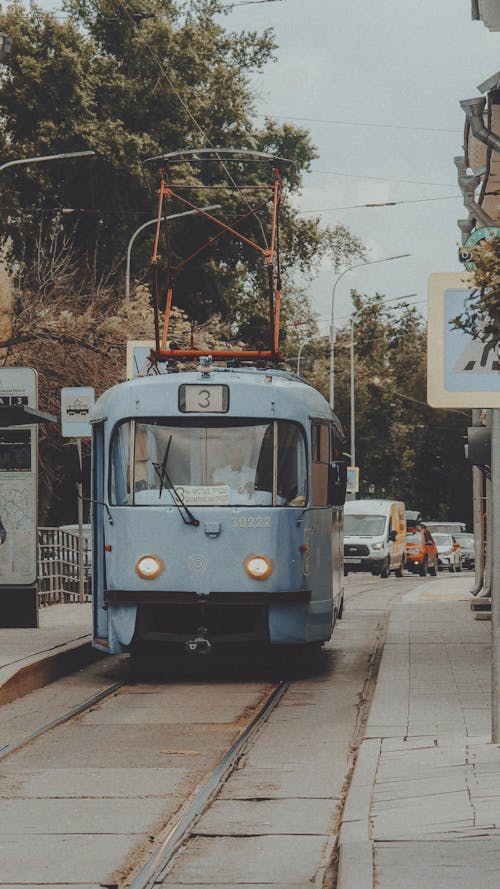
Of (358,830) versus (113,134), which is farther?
(113,134)

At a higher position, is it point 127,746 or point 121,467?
point 121,467

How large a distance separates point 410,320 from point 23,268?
1881 inches

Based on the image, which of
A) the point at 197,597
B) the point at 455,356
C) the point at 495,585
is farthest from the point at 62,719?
the point at 455,356

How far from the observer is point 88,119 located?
42188 millimetres

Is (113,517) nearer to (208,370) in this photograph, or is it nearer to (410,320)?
(208,370)

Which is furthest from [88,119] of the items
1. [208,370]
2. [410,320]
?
[410,320]

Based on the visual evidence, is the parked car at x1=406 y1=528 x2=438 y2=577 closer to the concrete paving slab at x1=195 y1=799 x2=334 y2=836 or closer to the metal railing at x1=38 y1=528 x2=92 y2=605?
the metal railing at x1=38 y1=528 x2=92 y2=605

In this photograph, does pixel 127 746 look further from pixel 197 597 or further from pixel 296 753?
pixel 197 597

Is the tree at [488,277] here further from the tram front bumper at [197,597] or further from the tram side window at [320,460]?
the tram side window at [320,460]

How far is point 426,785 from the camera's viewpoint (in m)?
8.37

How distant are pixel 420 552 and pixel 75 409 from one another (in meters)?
33.4

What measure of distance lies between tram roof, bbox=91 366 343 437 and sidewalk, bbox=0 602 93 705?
233 centimetres

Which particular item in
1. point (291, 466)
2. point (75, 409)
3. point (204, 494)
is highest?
point (75, 409)

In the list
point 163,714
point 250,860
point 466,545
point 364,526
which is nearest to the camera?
point 250,860
